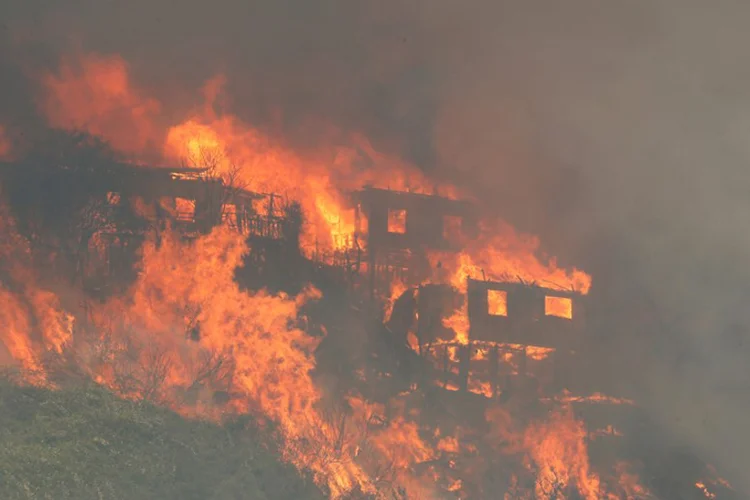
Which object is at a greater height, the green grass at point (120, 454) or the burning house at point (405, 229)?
the burning house at point (405, 229)

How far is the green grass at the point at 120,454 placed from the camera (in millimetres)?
17859

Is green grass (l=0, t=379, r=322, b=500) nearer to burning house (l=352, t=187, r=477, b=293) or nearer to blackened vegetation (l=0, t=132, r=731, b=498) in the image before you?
blackened vegetation (l=0, t=132, r=731, b=498)

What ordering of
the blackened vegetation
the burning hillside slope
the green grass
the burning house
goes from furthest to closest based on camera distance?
the burning house < the blackened vegetation < the burning hillside slope < the green grass

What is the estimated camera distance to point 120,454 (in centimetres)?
1927

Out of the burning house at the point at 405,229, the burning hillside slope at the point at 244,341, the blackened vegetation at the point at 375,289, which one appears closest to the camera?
the burning hillside slope at the point at 244,341

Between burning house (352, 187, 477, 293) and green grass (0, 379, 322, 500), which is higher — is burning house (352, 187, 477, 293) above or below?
above

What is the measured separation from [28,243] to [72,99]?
3827 mm

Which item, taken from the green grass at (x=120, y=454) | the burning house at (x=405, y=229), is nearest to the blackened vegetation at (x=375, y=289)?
the burning house at (x=405, y=229)

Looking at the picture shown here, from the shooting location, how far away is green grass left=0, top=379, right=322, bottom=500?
703 inches

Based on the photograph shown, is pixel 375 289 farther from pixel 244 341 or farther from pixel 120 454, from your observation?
pixel 120 454

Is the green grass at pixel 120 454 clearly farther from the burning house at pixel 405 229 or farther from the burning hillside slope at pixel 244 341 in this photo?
the burning house at pixel 405 229

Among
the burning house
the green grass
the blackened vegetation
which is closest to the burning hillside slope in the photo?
the blackened vegetation

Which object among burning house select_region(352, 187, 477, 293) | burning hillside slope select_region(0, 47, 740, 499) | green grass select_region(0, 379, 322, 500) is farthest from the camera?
burning house select_region(352, 187, 477, 293)

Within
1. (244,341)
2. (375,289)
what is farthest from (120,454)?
(375,289)
